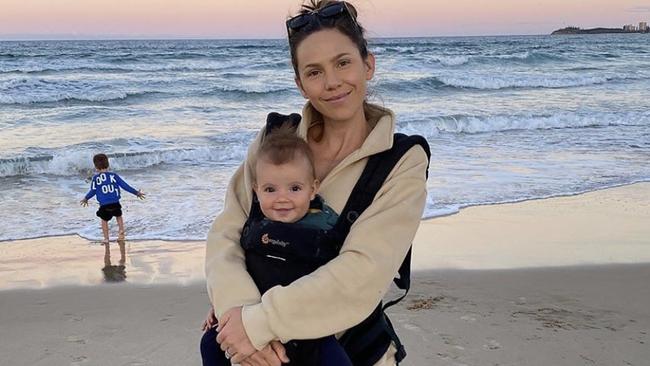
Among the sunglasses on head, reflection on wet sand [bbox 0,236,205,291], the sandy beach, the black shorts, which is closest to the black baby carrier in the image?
the sunglasses on head

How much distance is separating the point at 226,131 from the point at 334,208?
14866 millimetres

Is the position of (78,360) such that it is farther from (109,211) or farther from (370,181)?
(109,211)

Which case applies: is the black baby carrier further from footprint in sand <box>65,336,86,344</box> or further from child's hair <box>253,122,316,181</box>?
footprint in sand <box>65,336,86,344</box>

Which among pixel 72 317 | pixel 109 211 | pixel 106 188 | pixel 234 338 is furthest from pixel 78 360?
pixel 106 188

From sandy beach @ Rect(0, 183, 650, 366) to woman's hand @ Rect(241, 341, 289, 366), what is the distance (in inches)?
106

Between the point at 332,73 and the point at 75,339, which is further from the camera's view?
the point at 75,339

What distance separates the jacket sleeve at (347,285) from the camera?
189 centimetres

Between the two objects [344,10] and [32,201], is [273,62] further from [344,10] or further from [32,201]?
[344,10]

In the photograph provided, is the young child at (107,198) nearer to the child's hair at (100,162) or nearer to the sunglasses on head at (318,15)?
the child's hair at (100,162)

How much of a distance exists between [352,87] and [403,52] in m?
43.6

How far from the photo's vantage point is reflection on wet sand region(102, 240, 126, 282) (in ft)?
21.4

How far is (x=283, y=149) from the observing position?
2.11 meters

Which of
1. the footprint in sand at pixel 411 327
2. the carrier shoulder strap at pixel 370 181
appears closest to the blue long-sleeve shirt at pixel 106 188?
the footprint in sand at pixel 411 327

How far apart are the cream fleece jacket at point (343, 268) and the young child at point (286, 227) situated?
46 millimetres
